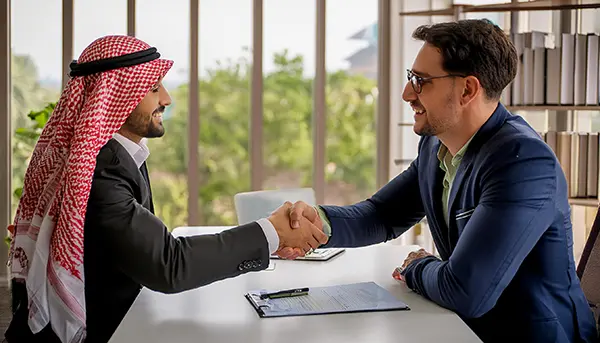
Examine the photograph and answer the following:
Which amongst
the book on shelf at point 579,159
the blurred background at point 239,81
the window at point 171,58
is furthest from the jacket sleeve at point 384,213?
the window at point 171,58

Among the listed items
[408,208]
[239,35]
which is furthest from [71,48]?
[408,208]

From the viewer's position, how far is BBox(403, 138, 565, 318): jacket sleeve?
1914 millimetres

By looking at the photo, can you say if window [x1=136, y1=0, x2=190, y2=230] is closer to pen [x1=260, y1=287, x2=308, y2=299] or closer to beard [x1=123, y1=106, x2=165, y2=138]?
beard [x1=123, y1=106, x2=165, y2=138]

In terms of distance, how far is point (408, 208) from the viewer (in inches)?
106

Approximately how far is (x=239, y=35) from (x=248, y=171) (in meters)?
0.93

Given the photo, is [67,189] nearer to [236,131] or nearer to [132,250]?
[132,250]

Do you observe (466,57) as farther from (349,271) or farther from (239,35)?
(239,35)

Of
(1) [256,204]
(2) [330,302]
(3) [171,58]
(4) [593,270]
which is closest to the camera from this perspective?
(2) [330,302]

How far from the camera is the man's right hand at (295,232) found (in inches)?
91.2

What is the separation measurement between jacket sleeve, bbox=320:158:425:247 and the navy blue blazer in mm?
430

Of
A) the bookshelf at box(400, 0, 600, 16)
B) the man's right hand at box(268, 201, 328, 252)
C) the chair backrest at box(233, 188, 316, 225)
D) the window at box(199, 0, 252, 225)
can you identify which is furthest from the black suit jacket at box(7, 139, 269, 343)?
the window at box(199, 0, 252, 225)

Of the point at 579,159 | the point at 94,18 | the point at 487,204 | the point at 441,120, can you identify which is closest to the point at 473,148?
the point at 441,120

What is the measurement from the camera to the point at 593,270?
244 cm

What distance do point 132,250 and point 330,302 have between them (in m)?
0.51
